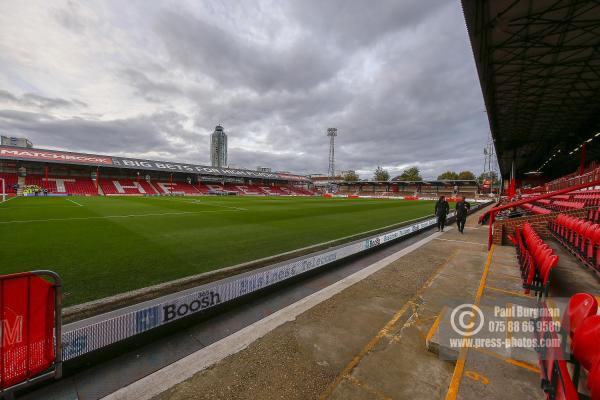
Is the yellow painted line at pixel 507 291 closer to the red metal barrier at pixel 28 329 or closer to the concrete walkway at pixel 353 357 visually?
the concrete walkway at pixel 353 357

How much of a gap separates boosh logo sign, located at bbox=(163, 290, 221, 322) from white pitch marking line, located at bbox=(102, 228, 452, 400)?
2.45 ft

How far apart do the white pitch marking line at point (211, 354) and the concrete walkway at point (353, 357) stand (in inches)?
4.6

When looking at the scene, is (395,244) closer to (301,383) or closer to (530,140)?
(301,383)

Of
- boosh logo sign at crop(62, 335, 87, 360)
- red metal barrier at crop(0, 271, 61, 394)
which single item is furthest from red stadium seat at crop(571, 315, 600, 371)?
boosh logo sign at crop(62, 335, 87, 360)

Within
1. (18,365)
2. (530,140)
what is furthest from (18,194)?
(530,140)

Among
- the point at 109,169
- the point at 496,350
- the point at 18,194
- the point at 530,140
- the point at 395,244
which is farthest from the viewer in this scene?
the point at 109,169

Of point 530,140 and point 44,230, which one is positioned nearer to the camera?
point 44,230

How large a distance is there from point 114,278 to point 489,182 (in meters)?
79.1

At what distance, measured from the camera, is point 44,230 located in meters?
10.6

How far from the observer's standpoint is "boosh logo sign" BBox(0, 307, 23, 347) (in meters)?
2.34

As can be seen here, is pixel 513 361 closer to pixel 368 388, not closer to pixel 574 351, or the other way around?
pixel 574 351
